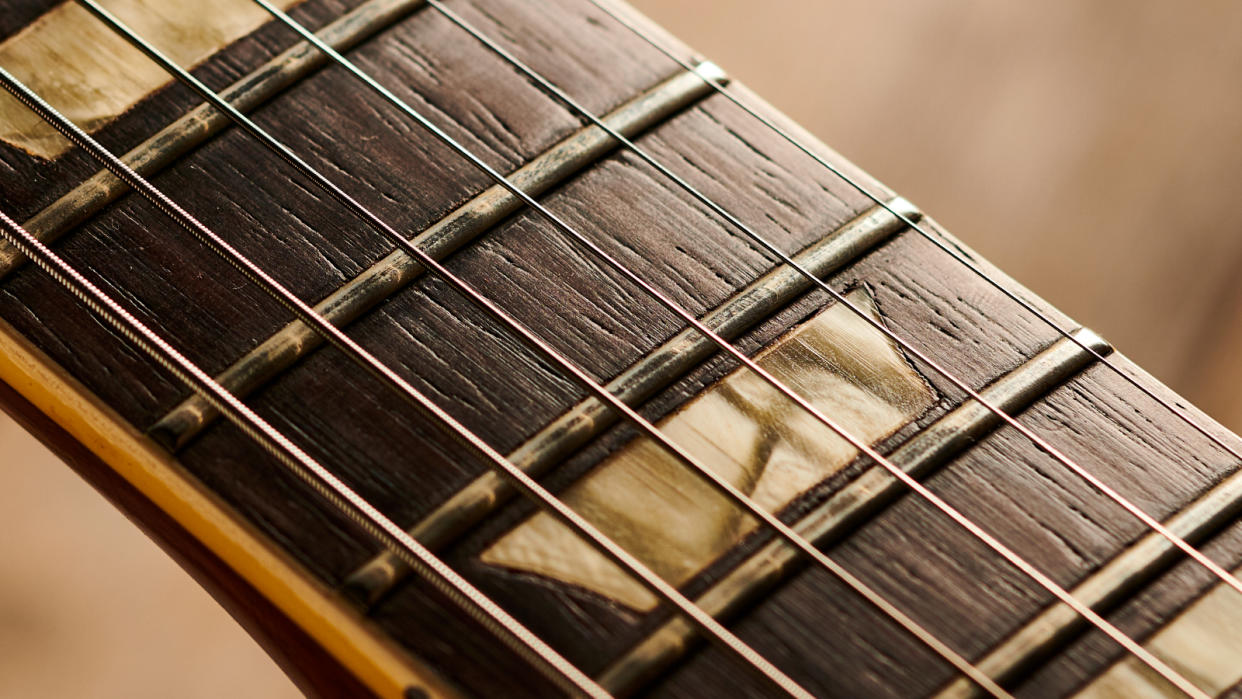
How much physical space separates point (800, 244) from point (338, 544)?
0.95ft

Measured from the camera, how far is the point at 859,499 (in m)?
0.56

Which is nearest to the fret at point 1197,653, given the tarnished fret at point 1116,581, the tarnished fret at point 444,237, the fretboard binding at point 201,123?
the tarnished fret at point 1116,581

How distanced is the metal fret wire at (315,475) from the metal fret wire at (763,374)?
17cm

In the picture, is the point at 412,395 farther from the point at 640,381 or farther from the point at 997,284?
the point at 997,284

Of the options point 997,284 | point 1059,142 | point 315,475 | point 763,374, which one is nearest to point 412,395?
point 315,475

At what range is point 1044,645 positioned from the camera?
0.52 m

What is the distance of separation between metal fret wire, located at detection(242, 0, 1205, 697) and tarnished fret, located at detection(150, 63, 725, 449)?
22mm

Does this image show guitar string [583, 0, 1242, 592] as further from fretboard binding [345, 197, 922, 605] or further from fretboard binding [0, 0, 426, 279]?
fretboard binding [0, 0, 426, 279]

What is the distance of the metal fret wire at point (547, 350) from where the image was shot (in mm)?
526

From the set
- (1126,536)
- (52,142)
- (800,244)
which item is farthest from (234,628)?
(1126,536)

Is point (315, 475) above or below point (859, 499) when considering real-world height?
below

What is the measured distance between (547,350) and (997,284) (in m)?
0.25

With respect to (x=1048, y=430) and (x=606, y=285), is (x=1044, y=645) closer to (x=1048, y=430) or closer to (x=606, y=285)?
(x=1048, y=430)

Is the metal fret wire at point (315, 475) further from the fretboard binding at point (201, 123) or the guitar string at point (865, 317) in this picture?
the guitar string at point (865, 317)
